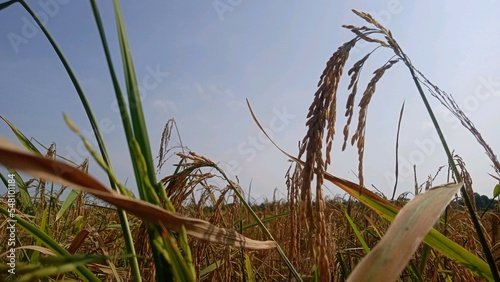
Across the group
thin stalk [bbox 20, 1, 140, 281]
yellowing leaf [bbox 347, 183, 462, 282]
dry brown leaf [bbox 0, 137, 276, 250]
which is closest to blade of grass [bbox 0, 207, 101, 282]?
thin stalk [bbox 20, 1, 140, 281]

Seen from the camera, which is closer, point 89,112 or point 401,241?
point 401,241

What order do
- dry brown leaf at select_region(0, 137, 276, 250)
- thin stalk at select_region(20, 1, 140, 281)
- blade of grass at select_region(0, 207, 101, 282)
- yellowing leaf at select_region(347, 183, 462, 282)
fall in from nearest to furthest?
dry brown leaf at select_region(0, 137, 276, 250) → yellowing leaf at select_region(347, 183, 462, 282) → thin stalk at select_region(20, 1, 140, 281) → blade of grass at select_region(0, 207, 101, 282)

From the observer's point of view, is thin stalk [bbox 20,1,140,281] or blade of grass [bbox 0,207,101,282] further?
blade of grass [bbox 0,207,101,282]

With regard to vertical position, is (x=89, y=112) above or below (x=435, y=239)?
above

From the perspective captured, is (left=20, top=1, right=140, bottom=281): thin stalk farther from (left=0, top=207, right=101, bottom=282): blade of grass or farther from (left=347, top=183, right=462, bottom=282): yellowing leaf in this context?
(left=347, top=183, right=462, bottom=282): yellowing leaf

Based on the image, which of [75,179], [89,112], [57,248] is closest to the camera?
→ [75,179]

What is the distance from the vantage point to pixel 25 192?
307cm

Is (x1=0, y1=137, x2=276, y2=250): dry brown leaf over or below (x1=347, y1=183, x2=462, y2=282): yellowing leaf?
over

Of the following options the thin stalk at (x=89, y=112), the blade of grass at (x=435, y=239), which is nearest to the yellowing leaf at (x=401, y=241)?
the blade of grass at (x=435, y=239)

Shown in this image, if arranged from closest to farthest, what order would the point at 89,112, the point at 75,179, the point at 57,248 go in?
the point at 75,179, the point at 89,112, the point at 57,248

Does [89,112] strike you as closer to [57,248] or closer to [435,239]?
[57,248]

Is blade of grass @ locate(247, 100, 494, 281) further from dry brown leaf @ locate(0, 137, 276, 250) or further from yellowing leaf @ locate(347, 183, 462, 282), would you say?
dry brown leaf @ locate(0, 137, 276, 250)

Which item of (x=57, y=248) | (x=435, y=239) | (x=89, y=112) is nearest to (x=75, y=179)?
(x=89, y=112)

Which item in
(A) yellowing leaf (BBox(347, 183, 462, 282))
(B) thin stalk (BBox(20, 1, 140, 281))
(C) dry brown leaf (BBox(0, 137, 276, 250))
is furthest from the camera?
(B) thin stalk (BBox(20, 1, 140, 281))
